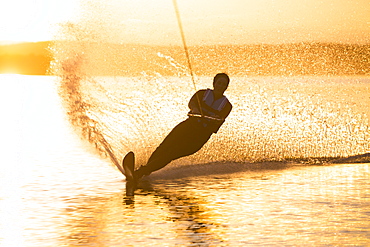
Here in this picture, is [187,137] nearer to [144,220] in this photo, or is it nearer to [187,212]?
[187,212]

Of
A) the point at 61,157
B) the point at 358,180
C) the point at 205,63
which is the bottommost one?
the point at 358,180

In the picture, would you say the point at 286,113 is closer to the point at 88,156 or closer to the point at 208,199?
the point at 88,156

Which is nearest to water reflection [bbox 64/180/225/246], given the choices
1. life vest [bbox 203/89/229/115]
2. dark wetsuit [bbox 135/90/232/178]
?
dark wetsuit [bbox 135/90/232/178]

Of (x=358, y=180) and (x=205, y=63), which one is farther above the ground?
(x=205, y=63)

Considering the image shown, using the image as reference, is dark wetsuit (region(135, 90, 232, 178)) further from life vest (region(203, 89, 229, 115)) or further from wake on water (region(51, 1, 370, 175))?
wake on water (region(51, 1, 370, 175))

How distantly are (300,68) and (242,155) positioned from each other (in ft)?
125

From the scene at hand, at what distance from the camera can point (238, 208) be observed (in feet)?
25.4

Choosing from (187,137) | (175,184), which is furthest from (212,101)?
(175,184)

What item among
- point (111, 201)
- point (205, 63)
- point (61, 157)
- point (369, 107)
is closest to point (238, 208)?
point (111, 201)

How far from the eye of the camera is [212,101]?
983 centimetres

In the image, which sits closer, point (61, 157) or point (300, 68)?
point (61, 157)

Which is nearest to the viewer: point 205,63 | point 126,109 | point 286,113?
point 126,109

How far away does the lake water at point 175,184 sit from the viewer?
22.0 feet

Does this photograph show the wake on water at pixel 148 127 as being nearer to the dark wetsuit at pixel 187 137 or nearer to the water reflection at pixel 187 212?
the dark wetsuit at pixel 187 137
